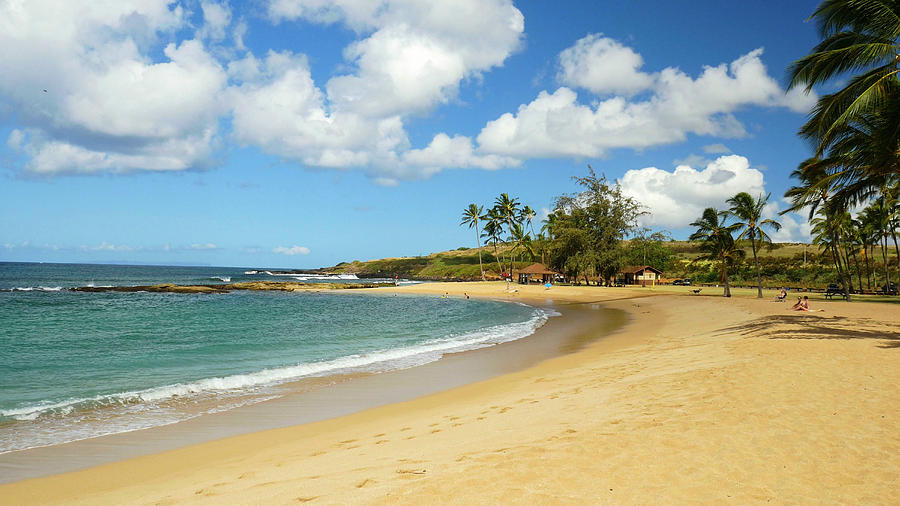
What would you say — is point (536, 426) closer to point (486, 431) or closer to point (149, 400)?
point (486, 431)

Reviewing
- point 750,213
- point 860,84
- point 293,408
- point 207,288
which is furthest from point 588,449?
point 207,288

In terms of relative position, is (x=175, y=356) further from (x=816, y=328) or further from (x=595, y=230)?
(x=595, y=230)

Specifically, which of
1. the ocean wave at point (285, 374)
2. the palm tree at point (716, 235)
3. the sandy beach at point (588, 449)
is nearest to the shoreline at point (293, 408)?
the sandy beach at point (588, 449)

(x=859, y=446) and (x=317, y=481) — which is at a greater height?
(x=859, y=446)

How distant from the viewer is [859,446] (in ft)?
16.0

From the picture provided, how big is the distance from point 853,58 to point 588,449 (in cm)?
1318

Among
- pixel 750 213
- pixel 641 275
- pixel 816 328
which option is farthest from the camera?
pixel 641 275

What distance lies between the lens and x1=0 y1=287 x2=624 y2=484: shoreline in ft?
22.3

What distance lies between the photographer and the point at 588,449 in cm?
522

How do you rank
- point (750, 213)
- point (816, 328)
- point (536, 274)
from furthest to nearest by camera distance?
point (536, 274) < point (750, 213) < point (816, 328)

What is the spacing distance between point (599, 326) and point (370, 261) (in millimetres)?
138468

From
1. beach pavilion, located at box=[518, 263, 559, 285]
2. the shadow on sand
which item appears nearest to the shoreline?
the shadow on sand

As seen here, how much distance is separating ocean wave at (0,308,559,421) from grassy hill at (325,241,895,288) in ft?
126

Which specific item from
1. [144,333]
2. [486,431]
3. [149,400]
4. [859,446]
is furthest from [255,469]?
[144,333]
